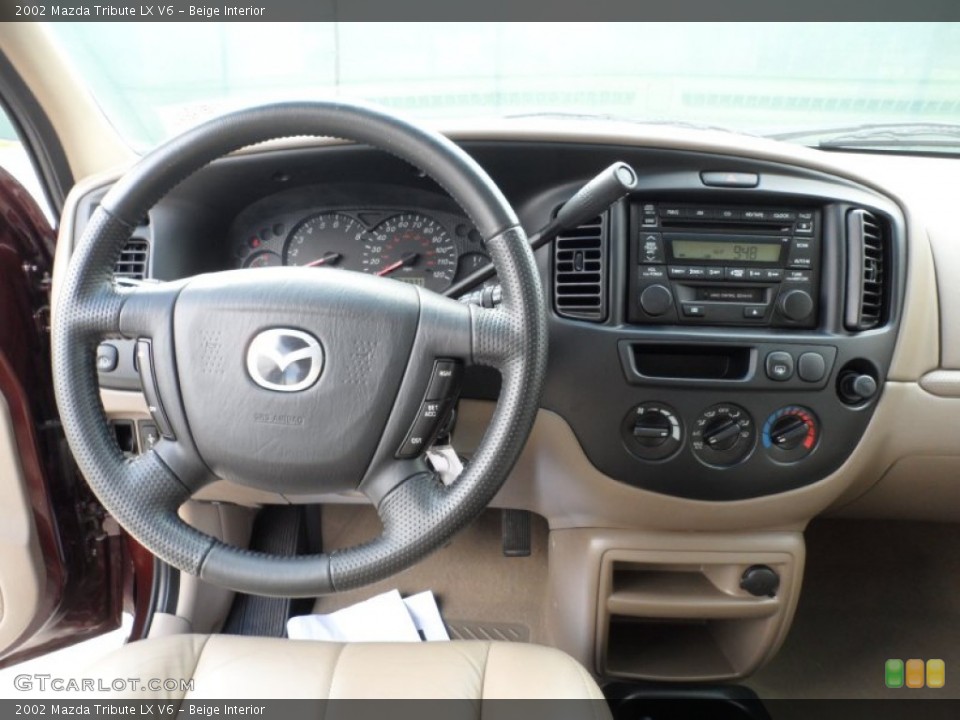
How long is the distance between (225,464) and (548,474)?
543 mm

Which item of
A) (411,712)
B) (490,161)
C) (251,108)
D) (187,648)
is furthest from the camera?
(490,161)

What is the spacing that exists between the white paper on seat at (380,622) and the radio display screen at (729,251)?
100cm

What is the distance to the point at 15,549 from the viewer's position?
117cm

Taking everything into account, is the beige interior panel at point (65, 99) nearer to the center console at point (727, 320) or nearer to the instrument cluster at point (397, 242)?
the instrument cluster at point (397, 242)

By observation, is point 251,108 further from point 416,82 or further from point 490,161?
point 416,82

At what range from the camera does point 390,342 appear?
0.77 m

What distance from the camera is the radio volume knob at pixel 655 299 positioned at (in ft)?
3.44

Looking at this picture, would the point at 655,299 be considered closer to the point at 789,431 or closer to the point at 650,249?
the point at 650,249

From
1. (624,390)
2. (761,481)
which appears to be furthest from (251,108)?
(761,481)

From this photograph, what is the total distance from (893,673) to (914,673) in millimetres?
48

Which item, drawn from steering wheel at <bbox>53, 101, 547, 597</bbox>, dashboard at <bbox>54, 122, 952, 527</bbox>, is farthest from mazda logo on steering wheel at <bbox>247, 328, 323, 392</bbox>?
dashboard at <bbox>54, 122, 952, 527</bbox>

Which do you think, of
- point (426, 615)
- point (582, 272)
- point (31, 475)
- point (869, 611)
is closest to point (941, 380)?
point (582, 272)

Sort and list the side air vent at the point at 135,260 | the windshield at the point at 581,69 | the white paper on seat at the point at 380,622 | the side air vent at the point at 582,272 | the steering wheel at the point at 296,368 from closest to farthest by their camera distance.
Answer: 1. the steering wheel at the point at 296,368
2. the side air vent at the point at 582,272
3. the side air vent at the point at 135,260
4. the windshield at the point at 581,69
5. the white paper on seat at the point at 380,622

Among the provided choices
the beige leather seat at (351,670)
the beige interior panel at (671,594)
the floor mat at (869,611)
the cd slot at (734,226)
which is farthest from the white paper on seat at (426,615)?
the cd slot at (734,226)
